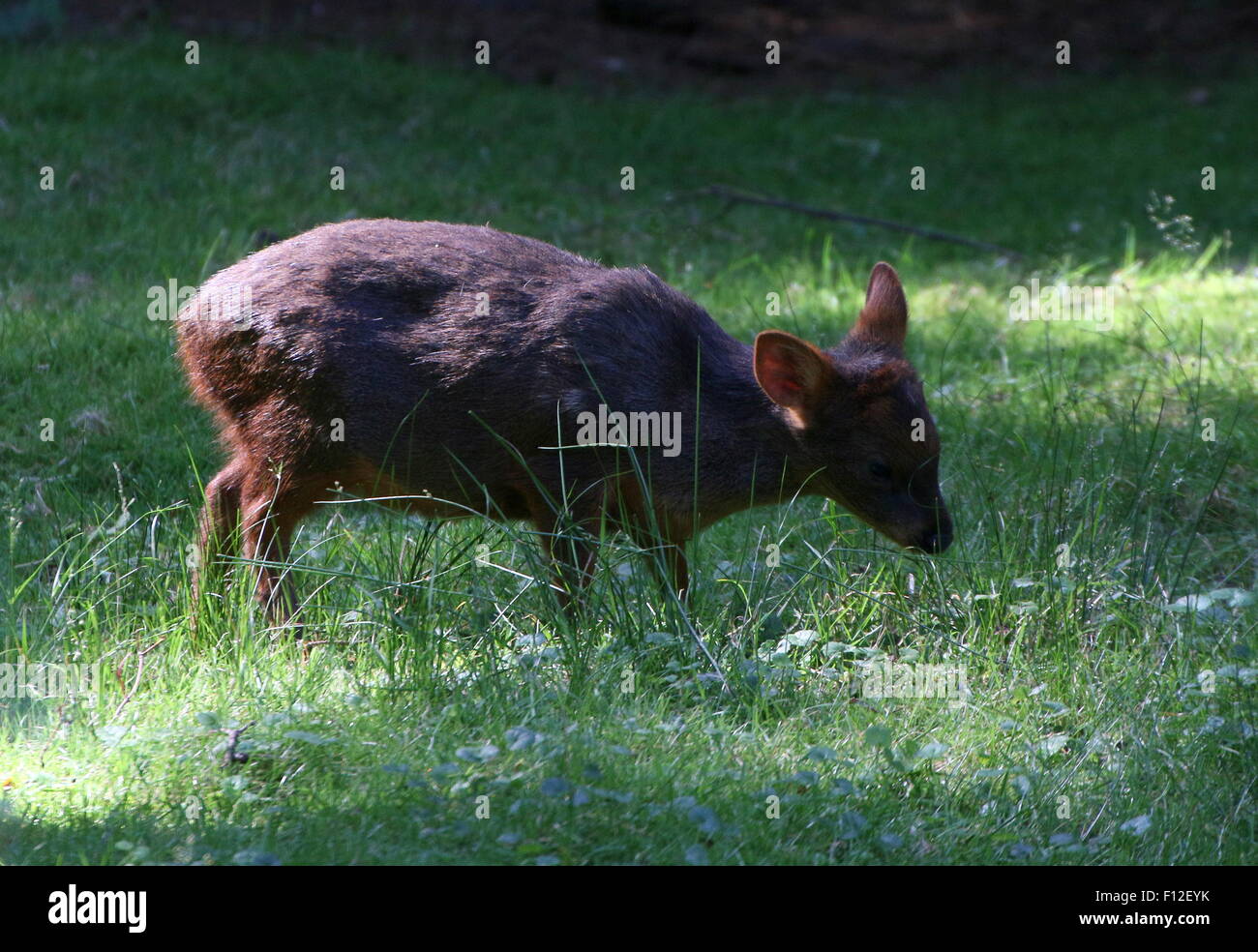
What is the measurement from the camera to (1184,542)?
655cm

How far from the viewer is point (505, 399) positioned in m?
5.61

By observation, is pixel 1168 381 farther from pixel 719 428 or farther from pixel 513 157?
pixel 513 157

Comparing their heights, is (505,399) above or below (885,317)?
below

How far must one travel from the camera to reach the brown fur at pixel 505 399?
18.3 ft

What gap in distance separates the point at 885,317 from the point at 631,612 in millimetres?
1802

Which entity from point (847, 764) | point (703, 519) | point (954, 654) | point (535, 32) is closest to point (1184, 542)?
point (954, 654)

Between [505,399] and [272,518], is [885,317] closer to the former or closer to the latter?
[505,399]

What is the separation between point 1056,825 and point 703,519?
79.0 inches

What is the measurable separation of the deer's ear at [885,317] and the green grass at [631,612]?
0.82 metres

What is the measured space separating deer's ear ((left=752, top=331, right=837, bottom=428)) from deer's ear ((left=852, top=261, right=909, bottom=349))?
451 mm

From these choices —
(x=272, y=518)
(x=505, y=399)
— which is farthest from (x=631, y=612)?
(x=272, y=518)

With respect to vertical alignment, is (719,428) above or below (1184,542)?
above
